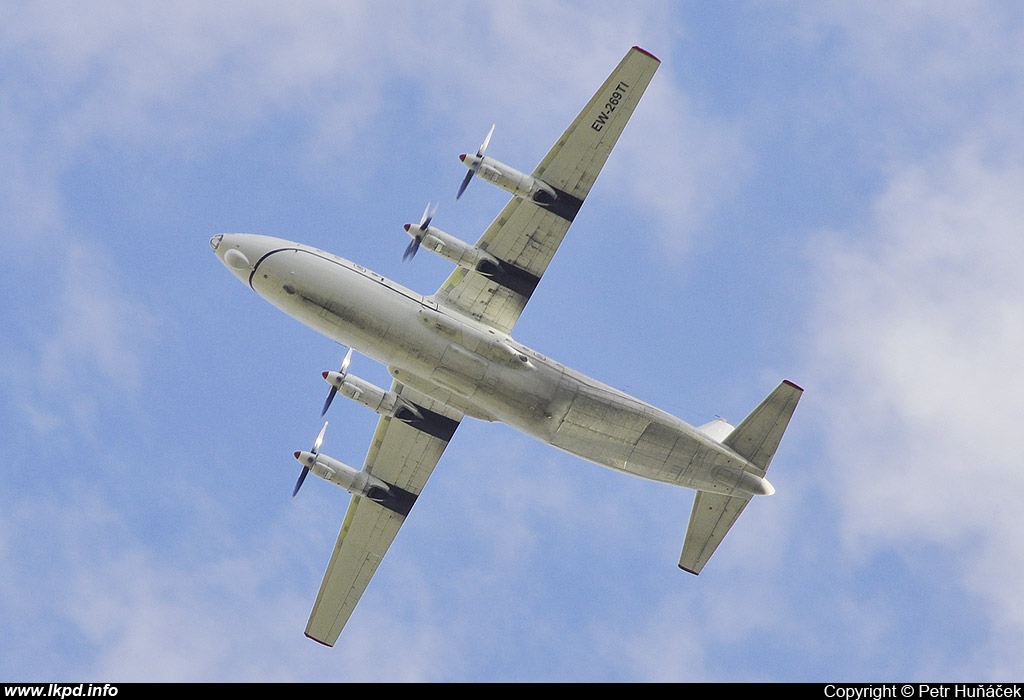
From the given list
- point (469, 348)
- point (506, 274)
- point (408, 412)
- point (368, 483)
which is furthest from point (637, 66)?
point (368, 483)

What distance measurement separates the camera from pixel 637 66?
3834 centimetres

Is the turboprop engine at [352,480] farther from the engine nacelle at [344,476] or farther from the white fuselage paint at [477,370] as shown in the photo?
the white fuselage paint at [477,370]

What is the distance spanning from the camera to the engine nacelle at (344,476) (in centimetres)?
4338

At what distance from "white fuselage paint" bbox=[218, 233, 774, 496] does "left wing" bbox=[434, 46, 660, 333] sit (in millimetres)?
1314

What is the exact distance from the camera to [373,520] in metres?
44.6

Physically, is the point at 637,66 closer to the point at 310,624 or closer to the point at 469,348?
the point at 469,348

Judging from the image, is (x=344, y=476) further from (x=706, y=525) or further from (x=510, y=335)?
(x=706, y=525)

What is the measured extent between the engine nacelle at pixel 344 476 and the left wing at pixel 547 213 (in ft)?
28.1

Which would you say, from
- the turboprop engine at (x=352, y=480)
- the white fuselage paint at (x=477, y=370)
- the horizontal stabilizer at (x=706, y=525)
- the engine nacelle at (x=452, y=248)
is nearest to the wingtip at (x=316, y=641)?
the turboprop engine at (x=352, y=480)

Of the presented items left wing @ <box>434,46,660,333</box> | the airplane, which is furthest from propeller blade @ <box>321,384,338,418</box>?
left wing @ <box>434,46,660,333</box>

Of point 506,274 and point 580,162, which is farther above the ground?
point 580,162
